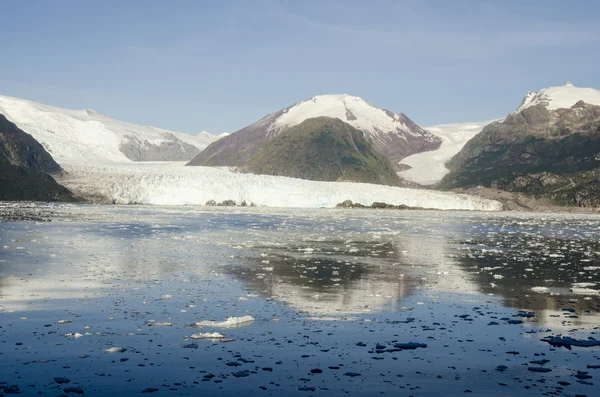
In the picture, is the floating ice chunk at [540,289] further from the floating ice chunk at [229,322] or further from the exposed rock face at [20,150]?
the exposed rock face at [20,150]

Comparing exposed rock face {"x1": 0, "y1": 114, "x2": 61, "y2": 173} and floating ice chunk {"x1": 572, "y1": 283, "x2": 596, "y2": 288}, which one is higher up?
exposed rock face {"x1": 0, "y1": 114, "x2": 61, "y2": 173}

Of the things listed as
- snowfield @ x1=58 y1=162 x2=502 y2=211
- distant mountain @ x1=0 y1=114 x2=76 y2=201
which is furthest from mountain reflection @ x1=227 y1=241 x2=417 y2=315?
distant mountain @ x1=0 y1=114 x2=76 y2=201

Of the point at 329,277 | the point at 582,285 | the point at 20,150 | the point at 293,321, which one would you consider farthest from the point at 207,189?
the point at 293,321

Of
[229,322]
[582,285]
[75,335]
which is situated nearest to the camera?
[75,335]

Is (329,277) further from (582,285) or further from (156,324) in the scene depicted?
(156,324)

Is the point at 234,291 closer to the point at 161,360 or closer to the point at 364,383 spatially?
the point at 161,360

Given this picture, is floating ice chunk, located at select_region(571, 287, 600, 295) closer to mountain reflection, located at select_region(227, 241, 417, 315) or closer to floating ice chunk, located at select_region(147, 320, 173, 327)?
mountain reflection, located at select_region(227, 241, 417, 315)
